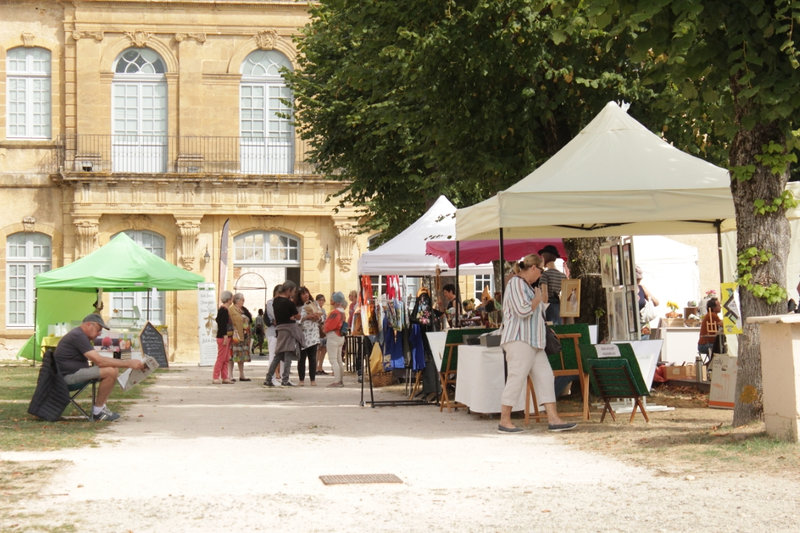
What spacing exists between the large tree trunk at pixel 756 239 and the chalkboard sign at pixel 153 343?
1662 cm

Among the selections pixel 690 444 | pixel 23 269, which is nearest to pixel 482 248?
pixel 690 444

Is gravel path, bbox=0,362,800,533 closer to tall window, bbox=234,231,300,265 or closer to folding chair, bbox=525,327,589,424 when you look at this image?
folding chair, bbox=525,327,589,424

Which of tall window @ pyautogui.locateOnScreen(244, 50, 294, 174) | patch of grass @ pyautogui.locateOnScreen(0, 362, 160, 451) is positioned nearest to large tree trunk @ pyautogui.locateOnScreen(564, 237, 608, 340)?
patch of grass @ pyautogui.locateOnScreen(0, 362, 160, 451)

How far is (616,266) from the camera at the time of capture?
13562 mm

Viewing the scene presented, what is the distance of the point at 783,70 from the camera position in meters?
9.63

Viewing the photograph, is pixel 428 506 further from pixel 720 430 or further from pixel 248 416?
pixel 248 416

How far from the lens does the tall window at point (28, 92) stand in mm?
32938

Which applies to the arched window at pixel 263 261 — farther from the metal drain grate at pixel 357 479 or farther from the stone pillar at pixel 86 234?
the metal drain grate at pixel 357 479

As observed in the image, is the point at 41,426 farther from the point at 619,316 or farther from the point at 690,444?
the point at 619,316

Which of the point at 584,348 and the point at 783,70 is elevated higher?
the point at 783,70

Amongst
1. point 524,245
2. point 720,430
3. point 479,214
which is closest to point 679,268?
point 524,245

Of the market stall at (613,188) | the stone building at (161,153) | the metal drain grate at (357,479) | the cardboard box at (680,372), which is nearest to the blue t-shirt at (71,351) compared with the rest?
the market stall at (613,188)

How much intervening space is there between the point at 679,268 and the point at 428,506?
17.3m

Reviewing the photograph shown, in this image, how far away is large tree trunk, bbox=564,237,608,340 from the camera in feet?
50.2
